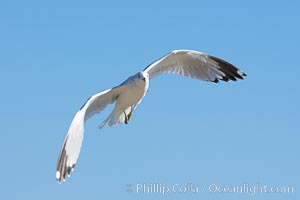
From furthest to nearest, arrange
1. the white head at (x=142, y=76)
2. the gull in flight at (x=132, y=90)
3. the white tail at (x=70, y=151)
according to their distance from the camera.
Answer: the white head at (x=142, y=76) → the gull in flight at (x=132, y=90) → the white tail at (x=70, y=151)

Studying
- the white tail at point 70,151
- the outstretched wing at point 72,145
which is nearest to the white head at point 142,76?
the outstretched wing at point 72,145

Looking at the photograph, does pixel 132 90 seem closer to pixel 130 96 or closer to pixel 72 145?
pixel 130 96

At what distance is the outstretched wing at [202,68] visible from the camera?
10484mm

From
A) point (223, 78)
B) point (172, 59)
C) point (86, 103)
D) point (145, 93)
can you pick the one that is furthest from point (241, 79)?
point (86, 103)

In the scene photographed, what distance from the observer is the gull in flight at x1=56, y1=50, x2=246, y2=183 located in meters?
8.69

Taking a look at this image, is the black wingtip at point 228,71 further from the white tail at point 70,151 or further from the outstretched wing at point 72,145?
the white tail at point 70,151

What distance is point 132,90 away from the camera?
372 inches

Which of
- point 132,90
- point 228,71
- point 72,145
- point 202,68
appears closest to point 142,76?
point 132,90

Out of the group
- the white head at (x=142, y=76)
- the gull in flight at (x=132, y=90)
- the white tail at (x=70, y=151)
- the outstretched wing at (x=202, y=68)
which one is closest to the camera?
the white tail at (x=70, y=151)

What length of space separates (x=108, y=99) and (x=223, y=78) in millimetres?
1738

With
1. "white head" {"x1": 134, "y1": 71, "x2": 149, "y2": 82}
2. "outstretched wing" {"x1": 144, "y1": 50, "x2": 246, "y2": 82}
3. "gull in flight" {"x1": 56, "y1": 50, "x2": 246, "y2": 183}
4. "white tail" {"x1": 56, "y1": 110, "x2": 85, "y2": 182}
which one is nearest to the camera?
"white tail" {"x1": 56, "y1": 110, "x2": 85, "y2": 182}

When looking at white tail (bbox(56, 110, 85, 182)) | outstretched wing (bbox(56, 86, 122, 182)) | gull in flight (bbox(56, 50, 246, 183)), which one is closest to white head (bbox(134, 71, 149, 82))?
gull in flight (bbox(56, 50, 246, 183))

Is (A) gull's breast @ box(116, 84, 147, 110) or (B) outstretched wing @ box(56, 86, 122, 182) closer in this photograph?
(B) outstretched wing @ box(56, 86, 122, 182)

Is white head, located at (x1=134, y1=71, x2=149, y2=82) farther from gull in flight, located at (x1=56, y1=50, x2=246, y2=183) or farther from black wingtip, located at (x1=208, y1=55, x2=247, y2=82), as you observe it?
black wingtip, located at (x1=208, y1=55, x2=247, y2=82)
